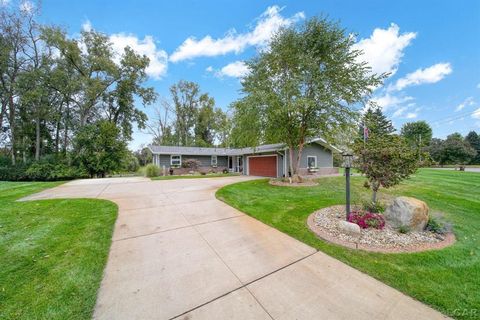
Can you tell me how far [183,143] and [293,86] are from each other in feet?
87.9

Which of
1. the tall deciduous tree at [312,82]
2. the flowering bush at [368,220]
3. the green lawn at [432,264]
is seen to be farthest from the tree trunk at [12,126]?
the flowering bush at [368,220]

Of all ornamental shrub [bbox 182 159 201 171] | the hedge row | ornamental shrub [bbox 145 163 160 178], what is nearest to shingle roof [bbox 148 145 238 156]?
ornamental shrub [bbox 182 159 201 171]

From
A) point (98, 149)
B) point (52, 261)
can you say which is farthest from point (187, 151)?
point (52, 261)

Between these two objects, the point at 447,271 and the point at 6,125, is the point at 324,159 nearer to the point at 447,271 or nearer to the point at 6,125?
the point at 447,271

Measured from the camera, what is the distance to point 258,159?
17359 millimetres

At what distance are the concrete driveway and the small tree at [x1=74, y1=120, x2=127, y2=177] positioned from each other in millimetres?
16449

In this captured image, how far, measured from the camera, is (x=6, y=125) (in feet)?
65.5

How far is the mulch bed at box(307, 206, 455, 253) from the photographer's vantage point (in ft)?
11.1

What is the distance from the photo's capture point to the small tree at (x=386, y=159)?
4.41m

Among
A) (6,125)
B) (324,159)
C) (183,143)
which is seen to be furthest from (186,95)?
(324,159)

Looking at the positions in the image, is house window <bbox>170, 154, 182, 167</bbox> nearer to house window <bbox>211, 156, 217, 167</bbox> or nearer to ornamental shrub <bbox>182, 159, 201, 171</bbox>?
ornamental shrub <bbox>182, 159, 201, 171</bbox>

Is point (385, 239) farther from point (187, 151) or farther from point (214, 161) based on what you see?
point (187, 151)

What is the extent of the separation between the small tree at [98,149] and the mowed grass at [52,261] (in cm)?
1340

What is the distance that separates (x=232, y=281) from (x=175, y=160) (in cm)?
1839
